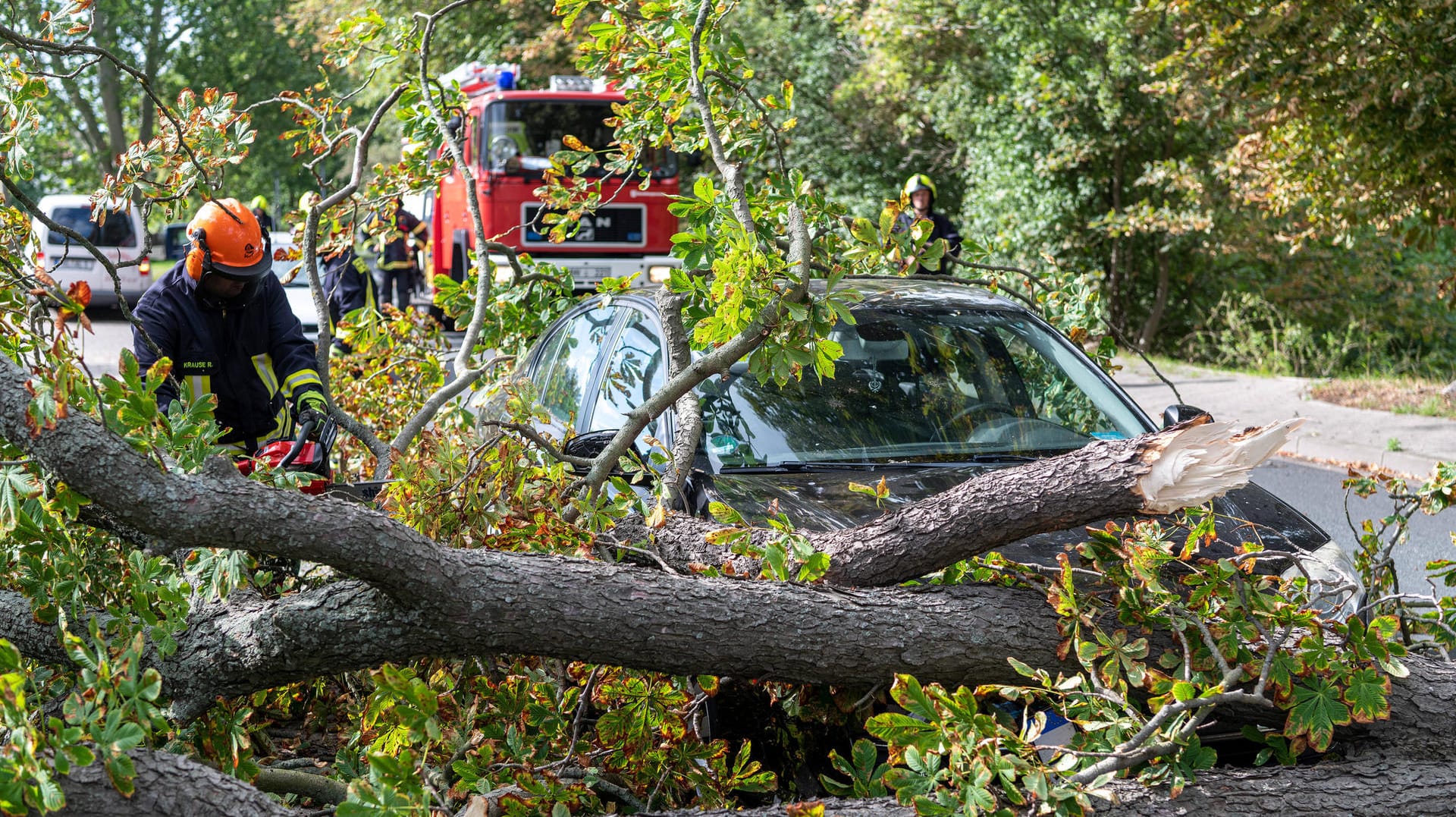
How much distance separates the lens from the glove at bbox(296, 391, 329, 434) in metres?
4.27

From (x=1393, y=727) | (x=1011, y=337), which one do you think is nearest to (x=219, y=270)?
(x=1011, y=337)

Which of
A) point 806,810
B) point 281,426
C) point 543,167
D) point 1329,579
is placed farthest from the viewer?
point 543,167

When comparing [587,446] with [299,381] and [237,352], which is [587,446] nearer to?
[299,381]

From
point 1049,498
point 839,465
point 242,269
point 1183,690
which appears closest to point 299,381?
point 242,269

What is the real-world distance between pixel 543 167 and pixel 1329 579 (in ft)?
41.2

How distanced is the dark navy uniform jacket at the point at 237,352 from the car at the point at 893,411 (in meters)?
0.74

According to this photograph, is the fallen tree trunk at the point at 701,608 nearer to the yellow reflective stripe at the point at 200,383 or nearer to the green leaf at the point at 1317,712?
the green leaf at the point at 1317,712

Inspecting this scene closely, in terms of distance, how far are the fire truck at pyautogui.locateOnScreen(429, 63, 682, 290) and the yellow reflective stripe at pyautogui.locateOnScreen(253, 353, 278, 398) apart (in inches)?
399

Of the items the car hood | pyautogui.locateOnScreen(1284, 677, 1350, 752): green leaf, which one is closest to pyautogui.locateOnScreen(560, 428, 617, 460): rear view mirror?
the car hood

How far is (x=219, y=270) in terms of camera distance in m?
4.52

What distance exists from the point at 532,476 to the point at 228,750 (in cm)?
105

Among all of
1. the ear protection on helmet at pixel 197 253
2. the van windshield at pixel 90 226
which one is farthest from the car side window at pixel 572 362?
the van windshield at pixel 90 226

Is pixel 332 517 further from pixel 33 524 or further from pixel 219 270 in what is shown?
pixel 219 270

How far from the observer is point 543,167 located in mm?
15102
